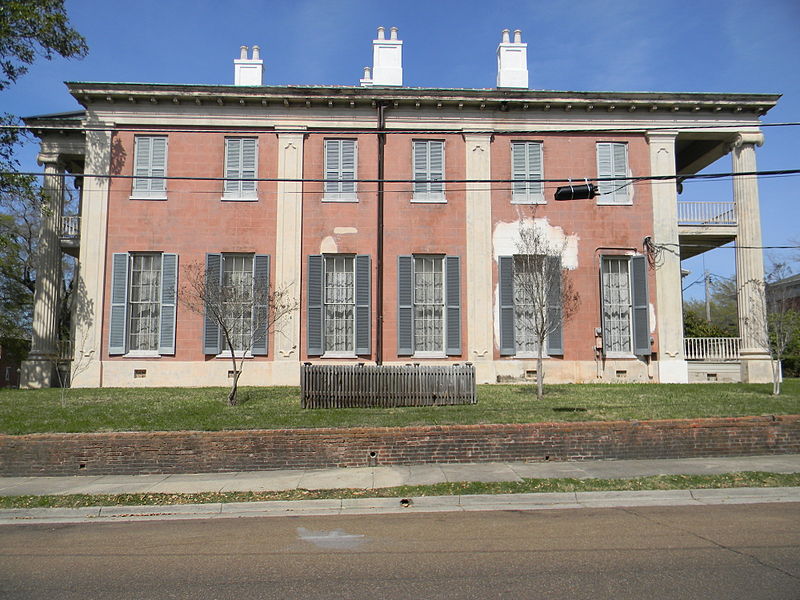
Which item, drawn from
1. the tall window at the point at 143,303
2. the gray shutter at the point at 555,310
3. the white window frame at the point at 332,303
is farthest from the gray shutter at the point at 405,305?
the tall window at the point at 143,303

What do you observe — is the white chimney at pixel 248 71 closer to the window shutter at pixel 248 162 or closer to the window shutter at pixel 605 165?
the window shutter at pixel 248 162

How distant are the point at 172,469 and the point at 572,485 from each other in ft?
22.5

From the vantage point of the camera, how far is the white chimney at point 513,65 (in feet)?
75.5

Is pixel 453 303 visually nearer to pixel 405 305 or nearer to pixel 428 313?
pixel 428 313

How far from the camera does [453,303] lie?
2131 cm

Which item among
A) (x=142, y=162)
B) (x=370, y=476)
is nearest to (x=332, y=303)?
(x=142, y=162)

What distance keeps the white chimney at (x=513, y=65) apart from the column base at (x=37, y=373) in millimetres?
18118

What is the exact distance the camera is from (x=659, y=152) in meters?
22.1

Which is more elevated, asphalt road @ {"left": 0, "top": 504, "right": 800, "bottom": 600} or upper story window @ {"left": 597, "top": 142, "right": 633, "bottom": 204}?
upper story window @ {"left": 597, "top": 142, "right": 633, "bottom": 204}

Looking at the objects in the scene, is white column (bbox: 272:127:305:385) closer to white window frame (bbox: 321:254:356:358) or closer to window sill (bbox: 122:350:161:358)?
white window frame (bbox: 321:254:356:358)

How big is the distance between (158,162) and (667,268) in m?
17.3

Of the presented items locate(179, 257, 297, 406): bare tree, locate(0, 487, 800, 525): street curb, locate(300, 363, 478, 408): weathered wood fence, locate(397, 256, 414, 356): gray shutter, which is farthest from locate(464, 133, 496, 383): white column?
locate(0, 487, 800, 525): street curb

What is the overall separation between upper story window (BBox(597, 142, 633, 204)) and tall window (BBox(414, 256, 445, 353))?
20.8ft

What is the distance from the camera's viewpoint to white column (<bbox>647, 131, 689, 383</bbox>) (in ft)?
70.4
